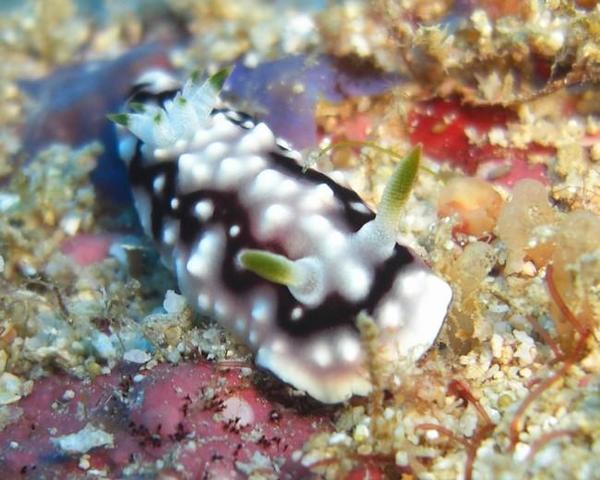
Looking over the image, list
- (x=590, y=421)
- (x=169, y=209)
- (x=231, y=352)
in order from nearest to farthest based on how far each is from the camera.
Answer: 1. (x=590, y=421)
2. (x=231, y=352)
3. (x=169, y=209)

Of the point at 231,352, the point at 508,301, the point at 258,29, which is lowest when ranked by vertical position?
the point at 231,352

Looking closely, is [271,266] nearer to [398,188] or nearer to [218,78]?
[398,188]

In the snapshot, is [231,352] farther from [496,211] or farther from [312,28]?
[312,28]

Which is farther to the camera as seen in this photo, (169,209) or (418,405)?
(169,209)

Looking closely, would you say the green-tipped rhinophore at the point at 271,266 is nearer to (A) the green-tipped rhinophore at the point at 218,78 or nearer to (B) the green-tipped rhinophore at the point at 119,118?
(A) the green-tipped rhinophore at the point at 218,78

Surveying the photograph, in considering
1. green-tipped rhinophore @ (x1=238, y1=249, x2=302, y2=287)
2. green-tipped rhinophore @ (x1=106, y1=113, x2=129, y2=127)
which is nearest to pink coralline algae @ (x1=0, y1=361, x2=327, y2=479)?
green-tipped rhinophore @ (x1=238, y1=249, x2=302, y2=287)

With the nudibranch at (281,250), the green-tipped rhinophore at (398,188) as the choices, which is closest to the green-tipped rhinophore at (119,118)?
the nudibranch at (281,250)

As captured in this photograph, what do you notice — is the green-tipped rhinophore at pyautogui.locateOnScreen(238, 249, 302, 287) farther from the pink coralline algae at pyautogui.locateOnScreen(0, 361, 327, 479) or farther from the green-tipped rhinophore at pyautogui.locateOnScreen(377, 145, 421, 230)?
the pink coralline algae at pyautogui.locateOnScreen(0, 361, 327, 479)

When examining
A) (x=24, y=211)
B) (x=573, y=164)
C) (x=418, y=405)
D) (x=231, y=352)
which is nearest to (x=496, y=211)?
(x=573, y=164)
